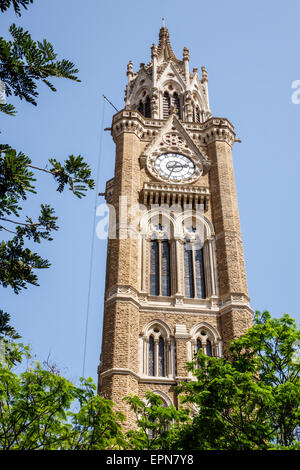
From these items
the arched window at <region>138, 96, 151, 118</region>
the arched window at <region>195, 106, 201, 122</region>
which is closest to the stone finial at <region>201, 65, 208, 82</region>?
the arched window at <region>195, 106, 201, 122</region>

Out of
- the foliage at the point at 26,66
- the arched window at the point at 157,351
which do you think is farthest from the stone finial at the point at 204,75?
the foliage at the point at 26,66

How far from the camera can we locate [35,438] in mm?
14562

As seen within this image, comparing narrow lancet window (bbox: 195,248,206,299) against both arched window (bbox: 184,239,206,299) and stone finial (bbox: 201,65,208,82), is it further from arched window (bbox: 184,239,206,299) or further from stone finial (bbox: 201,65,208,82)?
→ stone finial (bbox: 201,65,208,82)

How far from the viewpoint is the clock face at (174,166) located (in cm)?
3312

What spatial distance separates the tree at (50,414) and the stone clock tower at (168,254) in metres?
7.66

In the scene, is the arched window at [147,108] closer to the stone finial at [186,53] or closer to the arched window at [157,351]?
the stone finial at [186,53]

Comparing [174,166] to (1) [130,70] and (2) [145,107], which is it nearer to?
(2) [145,107]

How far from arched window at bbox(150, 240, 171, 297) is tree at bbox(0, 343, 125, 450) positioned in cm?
1324

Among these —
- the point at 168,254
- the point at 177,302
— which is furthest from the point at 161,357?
the point at 168,254

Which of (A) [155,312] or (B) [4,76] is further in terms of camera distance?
(A) [155,312]
